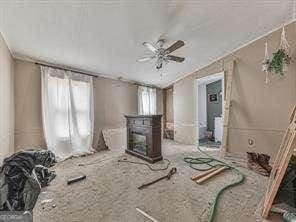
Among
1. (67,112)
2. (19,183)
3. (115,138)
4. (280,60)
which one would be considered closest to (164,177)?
(19,183)

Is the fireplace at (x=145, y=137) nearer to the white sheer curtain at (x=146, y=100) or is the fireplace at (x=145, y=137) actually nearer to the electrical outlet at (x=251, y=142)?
the white sheer curtain at (x=146, y=100)

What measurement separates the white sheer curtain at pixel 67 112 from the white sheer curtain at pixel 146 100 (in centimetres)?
200

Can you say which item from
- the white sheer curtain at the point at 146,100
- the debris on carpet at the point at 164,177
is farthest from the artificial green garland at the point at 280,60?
the white sheer curtain at the point at 146,100

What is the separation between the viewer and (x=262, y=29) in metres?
3.45

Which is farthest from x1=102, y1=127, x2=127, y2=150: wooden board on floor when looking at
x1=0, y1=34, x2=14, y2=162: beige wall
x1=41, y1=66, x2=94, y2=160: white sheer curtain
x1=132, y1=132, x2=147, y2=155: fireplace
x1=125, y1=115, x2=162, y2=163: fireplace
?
x1=0, y1=34, x2=14, y2=162: beige wall

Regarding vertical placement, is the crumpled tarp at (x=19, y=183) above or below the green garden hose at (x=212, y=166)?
above

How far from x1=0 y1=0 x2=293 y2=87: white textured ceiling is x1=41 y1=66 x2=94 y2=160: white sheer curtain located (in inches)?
17.9

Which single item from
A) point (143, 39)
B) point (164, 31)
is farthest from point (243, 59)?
point (143, 39)

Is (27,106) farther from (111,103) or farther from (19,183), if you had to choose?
(19,183)

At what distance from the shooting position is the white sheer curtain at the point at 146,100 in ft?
20.3

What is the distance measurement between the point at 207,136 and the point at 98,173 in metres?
5.42

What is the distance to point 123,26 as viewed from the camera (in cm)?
269

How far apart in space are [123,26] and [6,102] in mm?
2656

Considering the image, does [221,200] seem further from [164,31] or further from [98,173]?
[164,31]
